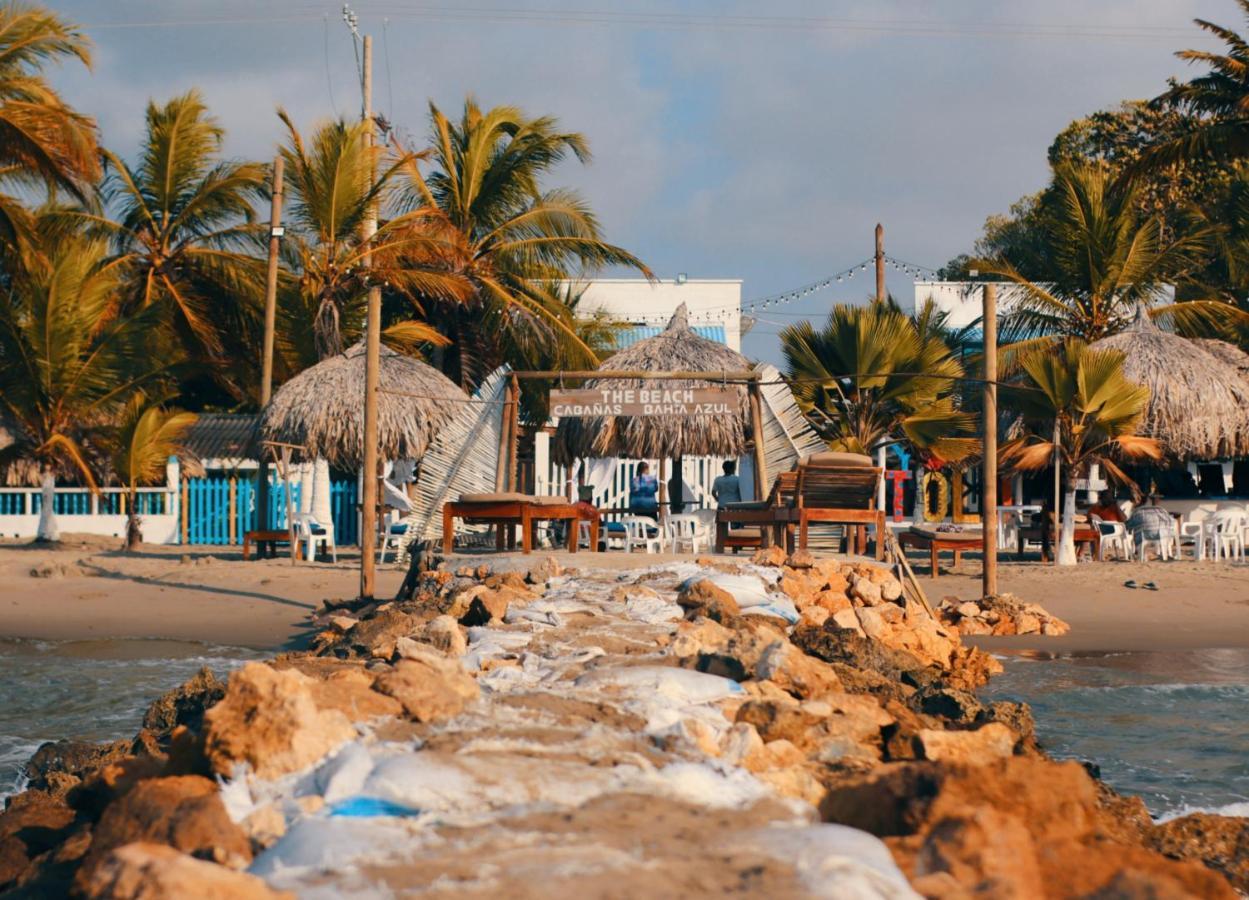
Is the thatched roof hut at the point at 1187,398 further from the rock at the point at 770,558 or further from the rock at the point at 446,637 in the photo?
the rock at the point at 446,637

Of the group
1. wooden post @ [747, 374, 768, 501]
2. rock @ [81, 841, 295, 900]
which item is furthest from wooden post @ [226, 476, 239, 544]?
rock @ [81, 841, 295, 900]

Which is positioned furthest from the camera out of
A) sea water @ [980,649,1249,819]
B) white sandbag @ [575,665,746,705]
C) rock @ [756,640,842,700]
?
sea water @ [980,649,1249,819]

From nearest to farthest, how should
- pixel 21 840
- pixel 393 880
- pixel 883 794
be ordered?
pixel 393 880, pixel 883 794, pixel 21 840

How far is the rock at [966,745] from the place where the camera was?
229 inches

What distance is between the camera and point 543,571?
11258mm

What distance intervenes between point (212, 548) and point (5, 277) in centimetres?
553

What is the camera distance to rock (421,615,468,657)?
7.96 m

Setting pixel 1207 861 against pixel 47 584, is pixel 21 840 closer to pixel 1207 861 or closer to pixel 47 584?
pixel 1207 861

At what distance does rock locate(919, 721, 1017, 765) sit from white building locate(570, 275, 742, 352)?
2534 cm

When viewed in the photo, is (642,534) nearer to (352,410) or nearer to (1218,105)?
(352,410)

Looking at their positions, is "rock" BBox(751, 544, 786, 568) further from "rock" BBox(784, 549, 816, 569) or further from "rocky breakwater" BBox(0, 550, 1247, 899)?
"rocky breakwater" BBox(0, 550, 1247, 899)

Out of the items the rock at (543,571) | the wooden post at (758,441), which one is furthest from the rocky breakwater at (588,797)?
the wooden post at (758,441)

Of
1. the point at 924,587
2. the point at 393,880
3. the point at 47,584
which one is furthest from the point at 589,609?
the point at 47,584

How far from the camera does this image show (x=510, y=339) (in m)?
23.7
